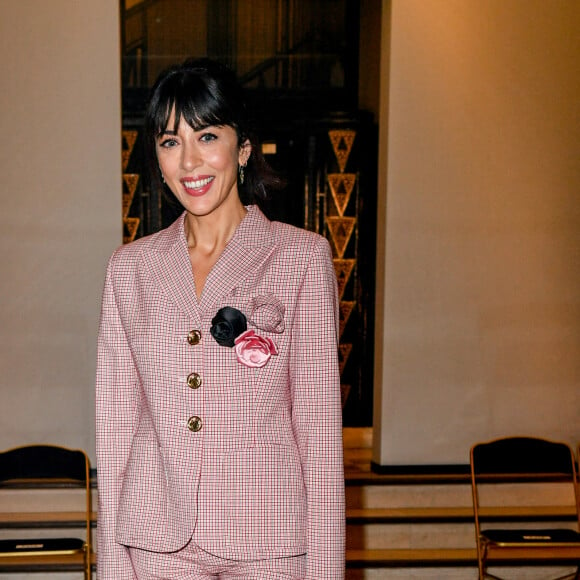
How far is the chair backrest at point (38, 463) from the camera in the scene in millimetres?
4543

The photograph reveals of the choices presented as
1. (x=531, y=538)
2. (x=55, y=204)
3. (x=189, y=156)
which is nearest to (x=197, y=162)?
(x=189, y=156)

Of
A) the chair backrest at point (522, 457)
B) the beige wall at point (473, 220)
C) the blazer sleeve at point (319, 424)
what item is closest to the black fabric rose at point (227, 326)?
the blazer sleeve at point (319, 424)

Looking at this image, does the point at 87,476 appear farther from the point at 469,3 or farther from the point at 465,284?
the point at 469,3

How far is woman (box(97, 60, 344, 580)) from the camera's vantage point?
1.81 m

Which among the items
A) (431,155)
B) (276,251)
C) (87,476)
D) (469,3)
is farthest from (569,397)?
(276,251)

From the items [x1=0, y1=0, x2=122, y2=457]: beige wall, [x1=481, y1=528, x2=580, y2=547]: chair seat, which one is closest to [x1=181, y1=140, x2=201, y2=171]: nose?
[x1=481, y1=528, x2=580, y2=547]: chair seat

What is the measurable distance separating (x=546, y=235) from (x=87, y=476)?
312 cm

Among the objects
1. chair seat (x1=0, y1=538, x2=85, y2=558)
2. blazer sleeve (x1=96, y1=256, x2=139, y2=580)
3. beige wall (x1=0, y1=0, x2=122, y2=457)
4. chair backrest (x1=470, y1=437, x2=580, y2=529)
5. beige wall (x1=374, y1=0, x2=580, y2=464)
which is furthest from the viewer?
beige wall (x1=374, y1=0, x2=580, y2=464)

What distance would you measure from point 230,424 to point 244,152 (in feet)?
1.81

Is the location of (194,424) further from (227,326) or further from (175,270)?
(175,270)

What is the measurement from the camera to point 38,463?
4.57 meters

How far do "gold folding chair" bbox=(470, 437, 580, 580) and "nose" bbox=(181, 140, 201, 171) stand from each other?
124 inches

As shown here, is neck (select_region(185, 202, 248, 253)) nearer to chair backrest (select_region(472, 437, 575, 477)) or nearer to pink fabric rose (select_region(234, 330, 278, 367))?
pink fabric rose (select_region(234, 330, 278, 367))

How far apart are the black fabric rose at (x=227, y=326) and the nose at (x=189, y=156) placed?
0.94ft
